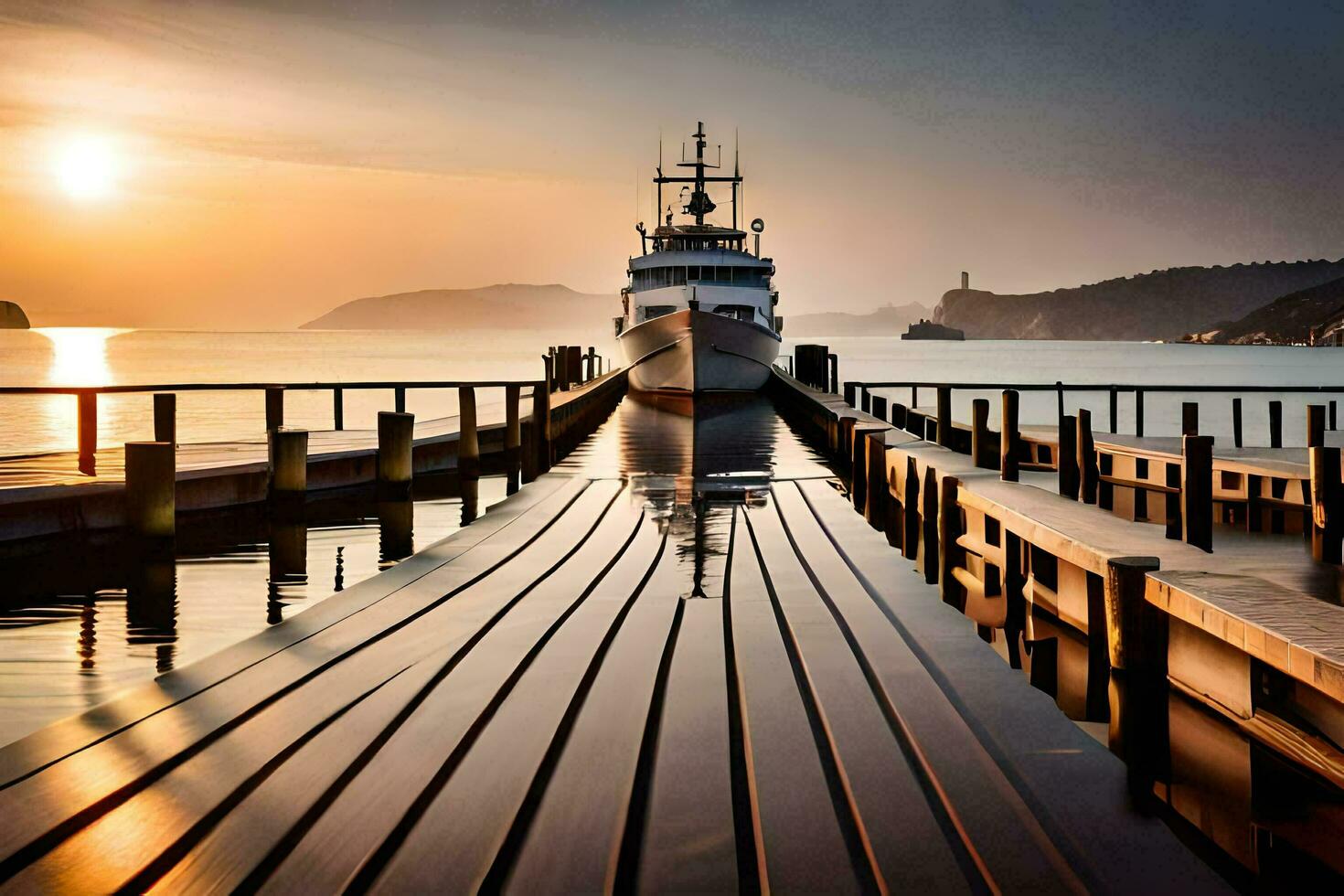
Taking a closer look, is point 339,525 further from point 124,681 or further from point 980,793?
point 980,793

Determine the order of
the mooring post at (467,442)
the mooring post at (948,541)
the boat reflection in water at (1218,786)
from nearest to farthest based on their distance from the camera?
the boat reflection in water at (1218,786)
the mooring post at (948,541)
the mooring post at (467,442)

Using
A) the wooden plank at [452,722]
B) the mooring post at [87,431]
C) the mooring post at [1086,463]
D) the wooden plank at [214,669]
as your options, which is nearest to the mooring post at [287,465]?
the mooring post at [87,431]

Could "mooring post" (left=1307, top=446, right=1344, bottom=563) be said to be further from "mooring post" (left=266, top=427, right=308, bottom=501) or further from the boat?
the boat

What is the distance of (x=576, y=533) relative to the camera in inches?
307

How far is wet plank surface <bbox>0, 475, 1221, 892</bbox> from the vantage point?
250 centimetres

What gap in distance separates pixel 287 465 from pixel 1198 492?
839 centimetres

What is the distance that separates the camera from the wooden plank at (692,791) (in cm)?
249

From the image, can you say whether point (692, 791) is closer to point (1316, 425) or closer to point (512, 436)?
point (1316, 425)

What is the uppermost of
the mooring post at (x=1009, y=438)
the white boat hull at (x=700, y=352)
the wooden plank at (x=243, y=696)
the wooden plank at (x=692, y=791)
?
→ the white boat hull at (x=700, y=352)

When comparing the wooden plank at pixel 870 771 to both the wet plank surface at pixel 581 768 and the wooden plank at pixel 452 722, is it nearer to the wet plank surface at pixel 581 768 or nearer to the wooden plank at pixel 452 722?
the wet plank surface at pixel 581 768

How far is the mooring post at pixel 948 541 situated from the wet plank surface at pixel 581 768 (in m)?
2.08

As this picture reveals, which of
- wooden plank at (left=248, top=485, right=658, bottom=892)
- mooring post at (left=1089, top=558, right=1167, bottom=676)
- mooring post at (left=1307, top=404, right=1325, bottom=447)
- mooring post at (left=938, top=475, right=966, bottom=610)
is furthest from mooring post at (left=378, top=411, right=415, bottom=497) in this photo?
mooring post at (left=1307, top=404, right=1325, bottom=447)

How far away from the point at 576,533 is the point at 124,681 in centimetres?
298

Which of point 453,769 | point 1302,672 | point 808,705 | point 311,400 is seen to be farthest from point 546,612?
point 311,400
